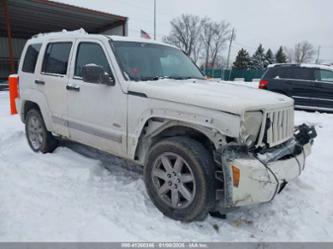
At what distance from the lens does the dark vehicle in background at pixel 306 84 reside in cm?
1002

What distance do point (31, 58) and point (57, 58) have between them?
34.8 inches

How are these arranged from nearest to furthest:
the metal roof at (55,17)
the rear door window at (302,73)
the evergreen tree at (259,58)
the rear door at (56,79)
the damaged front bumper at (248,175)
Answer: the damaged front bumper at (248,175), the rear door at (56,79), the rear door window at (302,73), the metal roof at (55,17), the evergreen tree at (259,58)

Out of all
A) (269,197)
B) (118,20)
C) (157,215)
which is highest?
(118,20)

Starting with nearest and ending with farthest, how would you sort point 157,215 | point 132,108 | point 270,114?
point 270,114 → point 157,215 → point 132,108

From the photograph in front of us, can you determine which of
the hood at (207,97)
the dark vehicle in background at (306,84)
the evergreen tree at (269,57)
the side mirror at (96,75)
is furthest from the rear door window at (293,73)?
the evergreen tree at (269,57)

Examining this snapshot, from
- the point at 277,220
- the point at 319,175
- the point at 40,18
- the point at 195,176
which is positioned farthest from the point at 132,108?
the point at 40,18

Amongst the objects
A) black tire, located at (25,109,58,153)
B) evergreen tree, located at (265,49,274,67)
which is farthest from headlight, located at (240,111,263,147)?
evergreen tree, located at (265,49,274,67)

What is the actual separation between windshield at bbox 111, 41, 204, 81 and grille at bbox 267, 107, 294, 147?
1.51m

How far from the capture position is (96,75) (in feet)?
12.1

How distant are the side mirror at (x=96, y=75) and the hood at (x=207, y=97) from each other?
33cm

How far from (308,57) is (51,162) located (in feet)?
347

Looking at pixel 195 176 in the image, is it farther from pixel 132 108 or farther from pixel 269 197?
pixel 132 108

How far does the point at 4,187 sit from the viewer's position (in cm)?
383

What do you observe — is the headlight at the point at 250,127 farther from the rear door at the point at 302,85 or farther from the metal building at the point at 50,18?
the metal building at the point at 50,18
